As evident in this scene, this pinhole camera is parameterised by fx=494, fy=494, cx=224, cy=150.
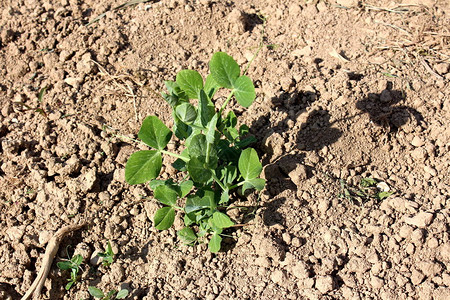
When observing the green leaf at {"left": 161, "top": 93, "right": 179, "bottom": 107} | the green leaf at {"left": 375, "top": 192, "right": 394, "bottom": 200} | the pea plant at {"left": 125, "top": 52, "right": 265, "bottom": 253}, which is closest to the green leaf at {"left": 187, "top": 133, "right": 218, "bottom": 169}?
the pea plant at {"left": 125, "top": 52, "right": 265, "bottom": 253}

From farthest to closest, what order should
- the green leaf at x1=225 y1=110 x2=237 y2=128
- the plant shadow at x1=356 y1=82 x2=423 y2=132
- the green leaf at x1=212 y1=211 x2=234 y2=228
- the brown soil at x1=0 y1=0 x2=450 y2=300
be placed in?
the plant shadow at x1=356 y1=82 x2=423 y2=132 < the green leaf at x1=225 y1=110 x2=237 y2=128 < the brown soil at x1=0 y1=0 x2=450 y2=300 < the green leaf at x1=212 y1=211 x2=234 y2=228

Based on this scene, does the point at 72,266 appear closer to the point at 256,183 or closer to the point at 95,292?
the point at 95,292

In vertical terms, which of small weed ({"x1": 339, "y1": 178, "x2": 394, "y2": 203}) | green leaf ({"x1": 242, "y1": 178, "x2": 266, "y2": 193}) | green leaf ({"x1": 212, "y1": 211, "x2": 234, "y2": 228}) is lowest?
small weed ({"x1": 339, "y1": 178, "x2": 394, "y2": 203})

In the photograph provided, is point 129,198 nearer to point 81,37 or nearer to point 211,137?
point 211,137

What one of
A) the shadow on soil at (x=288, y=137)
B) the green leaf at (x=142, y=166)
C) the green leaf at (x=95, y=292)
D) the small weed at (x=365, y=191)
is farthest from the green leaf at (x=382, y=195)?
the green leaf at (x=95, y=292)

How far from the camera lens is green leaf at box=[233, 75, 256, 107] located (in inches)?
84.8

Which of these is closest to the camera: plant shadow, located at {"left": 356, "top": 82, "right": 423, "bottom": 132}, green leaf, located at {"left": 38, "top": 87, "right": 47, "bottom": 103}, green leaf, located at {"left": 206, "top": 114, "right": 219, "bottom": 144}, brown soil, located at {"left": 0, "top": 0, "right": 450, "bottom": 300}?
green leaf, located at {"left": 206, "top": 114, "right": 219, "bottom": 144}

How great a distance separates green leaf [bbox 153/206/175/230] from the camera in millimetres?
2186

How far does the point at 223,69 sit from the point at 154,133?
410mm

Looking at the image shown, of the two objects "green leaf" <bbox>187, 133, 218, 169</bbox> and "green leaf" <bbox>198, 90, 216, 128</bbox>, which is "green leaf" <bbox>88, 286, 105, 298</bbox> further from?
"green leaf" <bbox>198, 90, 216, 128</bbox>

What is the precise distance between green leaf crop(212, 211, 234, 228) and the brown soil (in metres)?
0.21

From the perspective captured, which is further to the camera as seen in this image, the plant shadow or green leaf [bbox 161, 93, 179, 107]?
the plant shadow

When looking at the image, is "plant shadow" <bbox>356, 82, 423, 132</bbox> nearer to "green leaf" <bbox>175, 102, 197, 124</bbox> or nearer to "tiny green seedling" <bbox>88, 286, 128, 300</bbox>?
"green leaf" <bbox>175, 102, 197, 124</bbox>

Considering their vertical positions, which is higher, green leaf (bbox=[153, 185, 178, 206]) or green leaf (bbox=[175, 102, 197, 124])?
green leaf (bbox=[175, 102, 197, 124])
